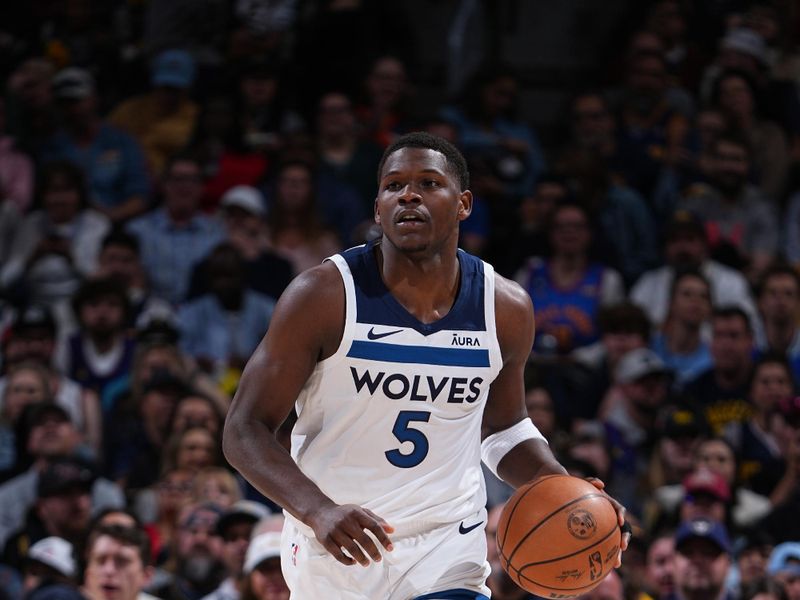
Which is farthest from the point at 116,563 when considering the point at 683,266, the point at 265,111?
the point at 265,111

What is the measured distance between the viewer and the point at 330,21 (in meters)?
11.9

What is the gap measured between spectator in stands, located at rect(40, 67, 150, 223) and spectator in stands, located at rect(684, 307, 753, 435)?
429 cm

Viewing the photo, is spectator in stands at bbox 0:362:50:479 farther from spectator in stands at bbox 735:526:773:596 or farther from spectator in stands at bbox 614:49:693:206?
spectator in stands at bbox 614:49:693:206

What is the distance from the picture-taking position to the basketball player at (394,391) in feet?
14.1

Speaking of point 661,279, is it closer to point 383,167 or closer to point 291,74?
point 291,74

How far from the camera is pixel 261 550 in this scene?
7059 mm

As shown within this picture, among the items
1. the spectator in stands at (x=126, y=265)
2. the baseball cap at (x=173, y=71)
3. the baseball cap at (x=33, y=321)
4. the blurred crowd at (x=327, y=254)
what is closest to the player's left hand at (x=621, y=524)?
the blurred crowd at (x=327, y=254)

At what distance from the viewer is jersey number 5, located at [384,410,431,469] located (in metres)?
4.38

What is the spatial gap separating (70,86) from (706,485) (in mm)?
Result: 5685

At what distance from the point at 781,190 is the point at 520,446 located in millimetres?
6951

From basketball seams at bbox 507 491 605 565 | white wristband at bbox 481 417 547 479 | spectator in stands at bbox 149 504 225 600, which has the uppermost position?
basketball seams at bbox 507 491 605 565

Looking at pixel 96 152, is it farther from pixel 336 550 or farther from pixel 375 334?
pixel 336 550

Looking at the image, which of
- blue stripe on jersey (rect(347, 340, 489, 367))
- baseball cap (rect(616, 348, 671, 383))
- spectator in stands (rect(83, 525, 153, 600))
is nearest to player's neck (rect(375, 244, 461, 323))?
blue stripe on jersey (rect(347, 340, 489, 367))

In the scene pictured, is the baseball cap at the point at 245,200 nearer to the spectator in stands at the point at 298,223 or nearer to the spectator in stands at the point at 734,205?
the spectator in stands at the point at 298,223
